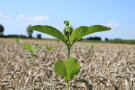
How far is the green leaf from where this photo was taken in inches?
85.6

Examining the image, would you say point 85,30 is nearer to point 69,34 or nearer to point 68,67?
point 69,34

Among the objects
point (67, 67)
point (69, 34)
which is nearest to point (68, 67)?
point (67, 67)

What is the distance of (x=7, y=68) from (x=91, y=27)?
2860 mm

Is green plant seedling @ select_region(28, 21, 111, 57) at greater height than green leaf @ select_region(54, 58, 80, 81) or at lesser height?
greater

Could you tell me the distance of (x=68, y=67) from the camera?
86.9 inches

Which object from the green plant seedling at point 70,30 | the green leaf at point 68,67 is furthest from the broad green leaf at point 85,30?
the green leaf at point 68,67

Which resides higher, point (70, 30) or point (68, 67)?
point (70, 30)

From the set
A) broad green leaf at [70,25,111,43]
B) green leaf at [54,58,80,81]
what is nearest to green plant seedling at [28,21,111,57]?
broad green leaf at [70,25,111,43]

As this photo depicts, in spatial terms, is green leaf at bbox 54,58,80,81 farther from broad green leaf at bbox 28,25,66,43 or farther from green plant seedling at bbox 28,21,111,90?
broad green leaf at bbox 28,25,66,43

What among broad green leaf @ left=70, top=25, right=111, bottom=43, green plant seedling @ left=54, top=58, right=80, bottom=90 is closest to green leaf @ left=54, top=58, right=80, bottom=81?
green plant seedling @ left=54, top=58, right=80, bottom=90

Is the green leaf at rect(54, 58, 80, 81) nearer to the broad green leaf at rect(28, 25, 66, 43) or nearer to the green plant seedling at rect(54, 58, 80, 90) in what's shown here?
the green plant seedling at rect(54, 58, 80, 90)

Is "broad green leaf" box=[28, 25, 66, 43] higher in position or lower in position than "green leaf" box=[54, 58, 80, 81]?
higher

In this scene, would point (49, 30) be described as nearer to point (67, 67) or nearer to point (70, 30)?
point (70, 30)

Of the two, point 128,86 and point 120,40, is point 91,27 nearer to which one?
point 128,86
